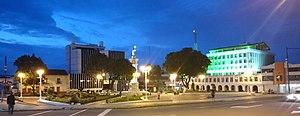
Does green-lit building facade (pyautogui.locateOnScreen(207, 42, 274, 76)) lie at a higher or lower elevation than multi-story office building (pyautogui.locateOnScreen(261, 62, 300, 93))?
higher

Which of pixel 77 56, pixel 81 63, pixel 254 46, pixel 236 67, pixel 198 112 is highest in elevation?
pixel 254 46

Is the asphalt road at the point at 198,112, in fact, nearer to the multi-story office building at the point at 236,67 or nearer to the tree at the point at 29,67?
the tree at the point at 29,67

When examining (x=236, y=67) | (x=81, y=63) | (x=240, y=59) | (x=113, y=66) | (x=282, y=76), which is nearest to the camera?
(x=113, y=66)

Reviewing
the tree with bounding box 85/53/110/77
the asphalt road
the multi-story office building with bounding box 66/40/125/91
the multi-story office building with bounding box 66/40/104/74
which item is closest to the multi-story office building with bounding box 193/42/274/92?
the multi-story office building with bounding box 66/40/125/91

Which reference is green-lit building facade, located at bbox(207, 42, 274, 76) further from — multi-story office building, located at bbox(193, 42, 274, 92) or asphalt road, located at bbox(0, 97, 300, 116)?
asphalt road, located at bbox(0, 97, 300, 116)

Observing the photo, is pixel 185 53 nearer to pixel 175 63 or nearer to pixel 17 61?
pixel 175 63

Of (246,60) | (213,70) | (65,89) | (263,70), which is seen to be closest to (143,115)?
(65,89)

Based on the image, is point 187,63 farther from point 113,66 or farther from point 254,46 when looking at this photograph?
point 254,46

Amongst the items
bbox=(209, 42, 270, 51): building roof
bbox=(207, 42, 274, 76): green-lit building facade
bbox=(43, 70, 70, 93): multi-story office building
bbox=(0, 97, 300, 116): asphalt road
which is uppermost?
bbox=(209, 42, 270, 51): building roof

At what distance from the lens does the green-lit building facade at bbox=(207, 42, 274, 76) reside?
120500 mm

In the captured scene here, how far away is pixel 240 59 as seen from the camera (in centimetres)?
12369

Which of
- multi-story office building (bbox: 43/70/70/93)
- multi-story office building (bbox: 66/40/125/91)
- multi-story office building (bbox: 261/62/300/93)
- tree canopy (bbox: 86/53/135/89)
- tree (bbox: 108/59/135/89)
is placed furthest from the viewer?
multi-story office building (bbox: 66/40/125/91)

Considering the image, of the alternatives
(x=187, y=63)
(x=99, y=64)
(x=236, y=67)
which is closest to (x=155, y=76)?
(x=236, y=67)

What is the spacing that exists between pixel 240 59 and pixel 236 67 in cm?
369
